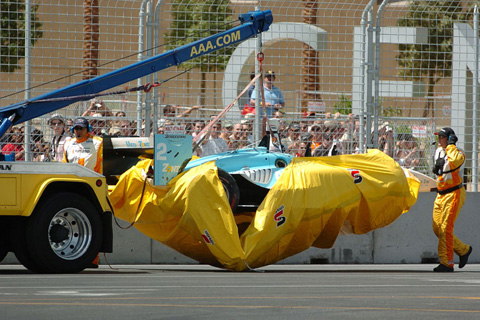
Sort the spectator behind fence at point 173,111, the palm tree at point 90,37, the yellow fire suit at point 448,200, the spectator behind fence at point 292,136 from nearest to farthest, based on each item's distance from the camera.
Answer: the yellow fire suit at point 448,200 < the palm tree at point 90,37 < the spectator behind fence at point 173,111 < the spectator behind fence at point 292,136

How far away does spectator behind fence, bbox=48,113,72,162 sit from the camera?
1388 cm

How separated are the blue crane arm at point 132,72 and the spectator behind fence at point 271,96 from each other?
77 cm

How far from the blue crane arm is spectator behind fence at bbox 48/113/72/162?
3.56 ft

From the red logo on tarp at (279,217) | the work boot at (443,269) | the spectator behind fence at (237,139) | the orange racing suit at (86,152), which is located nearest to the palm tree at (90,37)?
the orange racing suit at (86,152)

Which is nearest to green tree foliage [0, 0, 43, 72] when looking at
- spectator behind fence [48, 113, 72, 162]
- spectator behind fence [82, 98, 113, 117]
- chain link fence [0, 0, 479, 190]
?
chain link fence [0, 0, 479, 190]

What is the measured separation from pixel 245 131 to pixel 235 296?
20.9 feet

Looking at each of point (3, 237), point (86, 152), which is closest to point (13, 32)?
point (86, 152)

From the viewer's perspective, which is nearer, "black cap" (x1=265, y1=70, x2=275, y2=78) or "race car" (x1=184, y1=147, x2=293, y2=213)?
"race car" (x1=184, y1=147, x2=293, y2=213)

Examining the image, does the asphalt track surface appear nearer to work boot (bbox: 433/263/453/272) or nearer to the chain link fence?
work boot (bbox: 433/263/453/272)

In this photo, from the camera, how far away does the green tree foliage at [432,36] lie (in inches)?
603

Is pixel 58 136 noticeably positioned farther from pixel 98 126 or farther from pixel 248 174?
pixel 248 174

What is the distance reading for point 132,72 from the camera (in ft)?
43.9

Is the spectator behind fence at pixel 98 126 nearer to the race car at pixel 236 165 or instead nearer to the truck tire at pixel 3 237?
the race car at pixel 236 165

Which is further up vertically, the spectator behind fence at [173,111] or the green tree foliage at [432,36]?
the green tree foliage at [432,36]
